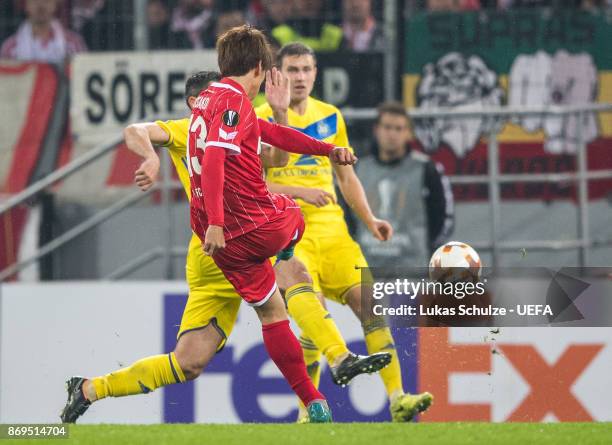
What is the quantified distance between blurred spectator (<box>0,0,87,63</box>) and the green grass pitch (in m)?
5.30

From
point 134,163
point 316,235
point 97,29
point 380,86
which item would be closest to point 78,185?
point 134,163

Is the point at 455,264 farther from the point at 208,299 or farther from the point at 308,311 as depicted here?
the point at 208,299

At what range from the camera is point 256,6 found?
12.1 metres

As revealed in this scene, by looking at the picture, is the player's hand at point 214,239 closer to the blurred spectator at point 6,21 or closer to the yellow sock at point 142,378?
the yellow sock at point 142,378

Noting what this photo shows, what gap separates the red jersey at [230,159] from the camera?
23.4ft

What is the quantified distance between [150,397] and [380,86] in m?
2.92

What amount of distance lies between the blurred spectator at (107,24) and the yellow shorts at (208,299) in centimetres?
433

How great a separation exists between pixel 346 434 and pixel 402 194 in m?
3.87

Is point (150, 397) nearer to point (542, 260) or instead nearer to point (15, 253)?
point (15, 253)

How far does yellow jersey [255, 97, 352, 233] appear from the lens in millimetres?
8961

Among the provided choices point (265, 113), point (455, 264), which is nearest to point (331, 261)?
point (455, 264)

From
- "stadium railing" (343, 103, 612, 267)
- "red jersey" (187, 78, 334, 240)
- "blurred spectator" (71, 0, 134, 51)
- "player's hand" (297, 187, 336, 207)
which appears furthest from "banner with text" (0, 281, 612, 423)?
"red jersey" (187, 78, 334, 240)

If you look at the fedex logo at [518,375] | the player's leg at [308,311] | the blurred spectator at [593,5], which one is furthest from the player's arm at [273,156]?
the blurred spectator at [593,5]

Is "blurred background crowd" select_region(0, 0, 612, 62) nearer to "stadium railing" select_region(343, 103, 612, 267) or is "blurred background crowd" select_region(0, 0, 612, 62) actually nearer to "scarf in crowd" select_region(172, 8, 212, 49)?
"scarf in crowd" select_region(172, 8, 212, 49)
